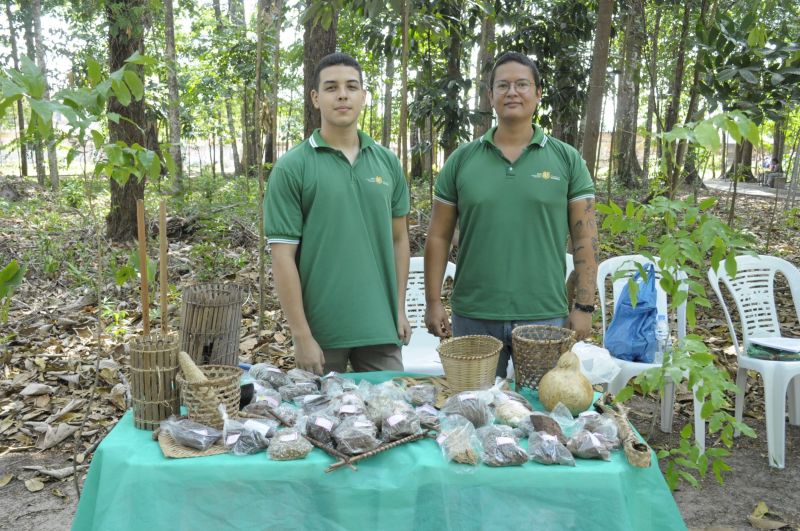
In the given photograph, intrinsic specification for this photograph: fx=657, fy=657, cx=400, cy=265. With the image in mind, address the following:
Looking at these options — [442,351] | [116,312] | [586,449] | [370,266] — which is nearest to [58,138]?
[370,266]

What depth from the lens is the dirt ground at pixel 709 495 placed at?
2945 mm

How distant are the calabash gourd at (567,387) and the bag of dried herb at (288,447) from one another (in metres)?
0.74

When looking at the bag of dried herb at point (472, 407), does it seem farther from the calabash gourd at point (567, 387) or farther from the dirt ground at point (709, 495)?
the dirt ground at point (709, 495)

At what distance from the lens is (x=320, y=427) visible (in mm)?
1817

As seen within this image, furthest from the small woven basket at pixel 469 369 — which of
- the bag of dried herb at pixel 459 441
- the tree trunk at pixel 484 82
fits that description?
the tree trunk at pixel 484 82

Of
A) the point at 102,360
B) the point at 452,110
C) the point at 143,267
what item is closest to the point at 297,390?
the point at 143,267

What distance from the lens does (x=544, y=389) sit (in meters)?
2.03

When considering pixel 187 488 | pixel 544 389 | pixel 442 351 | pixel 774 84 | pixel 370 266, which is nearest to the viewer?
pixel 187 488

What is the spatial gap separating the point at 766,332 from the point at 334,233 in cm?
307

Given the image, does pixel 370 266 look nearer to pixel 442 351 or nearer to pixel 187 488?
pixel 442 351

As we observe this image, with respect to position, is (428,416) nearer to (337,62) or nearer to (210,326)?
(210,326)

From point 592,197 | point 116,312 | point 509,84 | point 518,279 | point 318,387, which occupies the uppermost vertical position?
point 509,84

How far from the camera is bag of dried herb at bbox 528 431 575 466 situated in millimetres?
1698

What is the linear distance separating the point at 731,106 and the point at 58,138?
4068 mm
